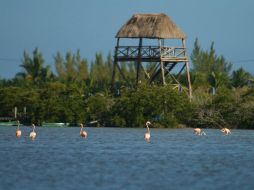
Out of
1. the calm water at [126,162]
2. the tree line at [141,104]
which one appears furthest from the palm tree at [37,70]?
the calm water at [126,162]

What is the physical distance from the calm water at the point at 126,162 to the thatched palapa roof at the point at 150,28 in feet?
53.7

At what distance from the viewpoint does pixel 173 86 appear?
6931 cm

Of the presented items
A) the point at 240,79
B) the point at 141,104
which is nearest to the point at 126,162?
the point at 141,104

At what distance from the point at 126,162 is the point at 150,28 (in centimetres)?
3499

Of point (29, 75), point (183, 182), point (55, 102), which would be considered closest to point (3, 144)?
point (183, 182)

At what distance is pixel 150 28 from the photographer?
69562 mm

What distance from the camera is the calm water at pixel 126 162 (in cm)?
2841

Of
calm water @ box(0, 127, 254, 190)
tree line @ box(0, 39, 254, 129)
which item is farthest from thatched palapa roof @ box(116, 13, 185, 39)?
calm water @ box(0, 127, 254, 190)

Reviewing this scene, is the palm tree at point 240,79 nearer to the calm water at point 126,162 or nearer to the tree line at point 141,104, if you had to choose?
the tree line at point 141,104

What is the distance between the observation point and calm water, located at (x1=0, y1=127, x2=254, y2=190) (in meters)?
28.4

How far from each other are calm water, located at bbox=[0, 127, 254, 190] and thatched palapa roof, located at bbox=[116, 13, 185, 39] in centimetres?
1636

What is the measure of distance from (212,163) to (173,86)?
34.0 meters

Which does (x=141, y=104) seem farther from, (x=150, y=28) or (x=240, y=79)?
(x=240, y=79)

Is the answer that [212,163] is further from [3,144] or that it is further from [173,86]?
[173,86]
